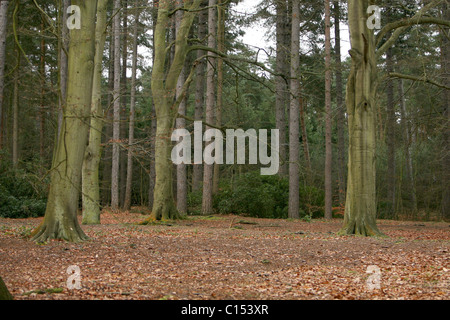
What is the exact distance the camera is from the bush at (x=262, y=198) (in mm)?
19469

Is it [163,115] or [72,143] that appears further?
[163,115]

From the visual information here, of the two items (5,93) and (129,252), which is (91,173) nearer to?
(129,252)

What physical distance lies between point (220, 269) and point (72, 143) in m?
3.58

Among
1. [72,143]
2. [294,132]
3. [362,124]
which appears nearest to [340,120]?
[294,132]

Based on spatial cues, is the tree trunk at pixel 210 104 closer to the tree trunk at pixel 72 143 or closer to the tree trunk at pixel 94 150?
the tree trunk at pixel 94 150

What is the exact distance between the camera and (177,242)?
28.7 feet

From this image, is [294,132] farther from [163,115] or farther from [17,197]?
[17,197]

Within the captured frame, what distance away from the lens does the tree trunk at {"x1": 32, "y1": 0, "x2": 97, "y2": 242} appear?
775 centimetres

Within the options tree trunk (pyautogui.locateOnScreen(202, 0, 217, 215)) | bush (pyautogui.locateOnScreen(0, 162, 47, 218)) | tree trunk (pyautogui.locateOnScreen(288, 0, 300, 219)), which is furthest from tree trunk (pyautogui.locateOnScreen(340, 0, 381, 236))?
bush (pyautogui.locateOnScreen(0, 162, 47, 218))

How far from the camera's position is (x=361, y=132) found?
10.8m

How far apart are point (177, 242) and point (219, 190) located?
39.7ft

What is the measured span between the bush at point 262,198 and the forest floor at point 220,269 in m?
10.3

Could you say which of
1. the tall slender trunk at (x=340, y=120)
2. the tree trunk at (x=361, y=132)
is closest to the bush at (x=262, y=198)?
the tall slender trunk at (x=340, y=120)

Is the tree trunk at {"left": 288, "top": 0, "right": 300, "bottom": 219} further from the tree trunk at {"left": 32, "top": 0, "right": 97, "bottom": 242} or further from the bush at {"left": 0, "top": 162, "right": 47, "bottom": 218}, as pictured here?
the tree trunk at {"left": 32, "top": 0, "right": 97, "bottom": 242}
